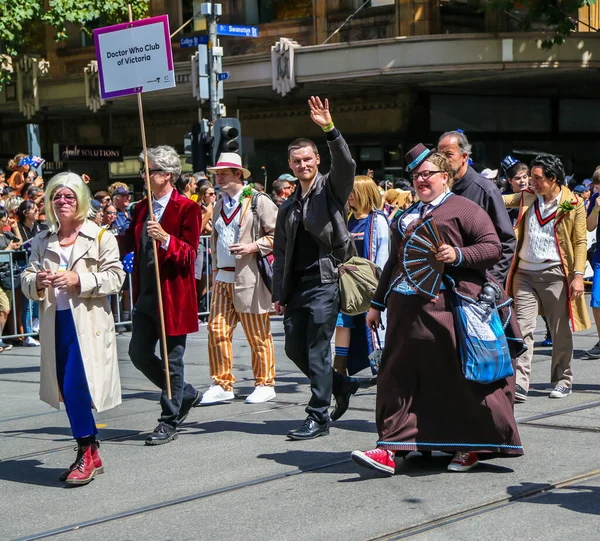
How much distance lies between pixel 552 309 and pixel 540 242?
536 mm

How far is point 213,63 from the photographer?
19531 millimetres

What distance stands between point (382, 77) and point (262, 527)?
61.3 feet

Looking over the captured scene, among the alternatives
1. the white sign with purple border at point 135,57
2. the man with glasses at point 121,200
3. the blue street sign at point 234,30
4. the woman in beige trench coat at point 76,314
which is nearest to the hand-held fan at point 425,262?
the woman in beige trench coat at point 76,314

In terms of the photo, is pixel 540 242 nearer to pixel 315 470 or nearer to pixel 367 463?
pixel 315 470

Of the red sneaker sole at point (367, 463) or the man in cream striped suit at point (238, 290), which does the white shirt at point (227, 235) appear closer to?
the man in cream striped suit at point (238, 290)

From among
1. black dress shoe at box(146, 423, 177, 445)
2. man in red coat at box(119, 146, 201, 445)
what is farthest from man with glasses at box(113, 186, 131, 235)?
black dress shoe at box(146, 423, 177, 445)

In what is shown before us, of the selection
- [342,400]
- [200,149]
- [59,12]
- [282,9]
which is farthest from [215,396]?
[282,9]

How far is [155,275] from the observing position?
7.12m

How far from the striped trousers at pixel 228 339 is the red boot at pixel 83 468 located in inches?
93.2

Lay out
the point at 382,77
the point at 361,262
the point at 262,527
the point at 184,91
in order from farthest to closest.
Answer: the point at 184,91 → the point at 382,77 → the point at 361,262 → the point at 262,527

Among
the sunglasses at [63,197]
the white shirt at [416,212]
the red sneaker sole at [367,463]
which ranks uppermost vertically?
the sunglasses at [63,197]

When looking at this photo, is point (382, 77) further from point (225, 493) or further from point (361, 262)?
point (225, 493)

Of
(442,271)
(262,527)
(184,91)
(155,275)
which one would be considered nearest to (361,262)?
(155,275)

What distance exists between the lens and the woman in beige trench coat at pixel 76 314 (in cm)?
613
